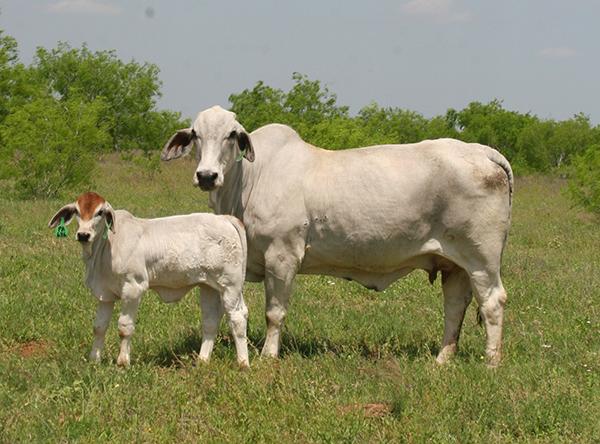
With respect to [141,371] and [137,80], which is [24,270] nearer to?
[141,371]

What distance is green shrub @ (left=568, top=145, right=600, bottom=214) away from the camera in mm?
22766

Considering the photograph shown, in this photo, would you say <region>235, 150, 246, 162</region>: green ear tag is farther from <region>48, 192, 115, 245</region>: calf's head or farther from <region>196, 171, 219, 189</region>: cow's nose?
<region>48, 192, 115, 245</region>: calf's head

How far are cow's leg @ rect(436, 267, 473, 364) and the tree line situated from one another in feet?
51.3

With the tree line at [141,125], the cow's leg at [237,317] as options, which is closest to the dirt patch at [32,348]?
the cow's leg at [237,317]

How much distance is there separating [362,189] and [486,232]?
111 centimetres

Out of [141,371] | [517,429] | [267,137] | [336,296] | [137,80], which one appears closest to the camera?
[517,429]

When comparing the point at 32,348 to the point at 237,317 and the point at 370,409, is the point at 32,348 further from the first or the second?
the point at 370,409

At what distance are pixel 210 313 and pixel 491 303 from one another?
2403 millimetres

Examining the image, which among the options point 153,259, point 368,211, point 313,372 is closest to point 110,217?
point 153,259

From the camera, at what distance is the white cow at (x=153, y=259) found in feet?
23.2

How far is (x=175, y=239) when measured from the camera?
729 centimetres

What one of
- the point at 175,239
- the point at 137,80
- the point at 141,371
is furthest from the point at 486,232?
the point at 137,80

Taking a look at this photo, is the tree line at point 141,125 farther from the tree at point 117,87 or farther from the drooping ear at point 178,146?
the drooping ear at point 178,146

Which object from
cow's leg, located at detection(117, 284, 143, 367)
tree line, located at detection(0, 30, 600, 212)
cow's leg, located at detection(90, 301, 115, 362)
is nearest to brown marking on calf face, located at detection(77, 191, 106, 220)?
cow's leg, located at detection(117, 284, 143, 367)
